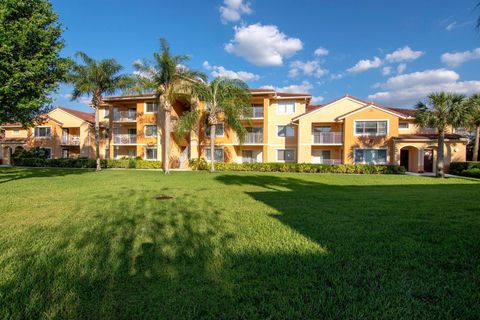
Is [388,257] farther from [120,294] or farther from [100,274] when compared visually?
[100,274]

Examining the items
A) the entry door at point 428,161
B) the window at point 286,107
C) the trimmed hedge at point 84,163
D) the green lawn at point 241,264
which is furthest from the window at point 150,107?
the entry door at point 428,161

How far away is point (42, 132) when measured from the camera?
36.8m

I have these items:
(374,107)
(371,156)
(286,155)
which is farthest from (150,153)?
(374,107)

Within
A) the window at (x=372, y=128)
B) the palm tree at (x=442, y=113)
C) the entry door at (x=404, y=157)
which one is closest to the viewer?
the palm tree at (x=442, y=113)

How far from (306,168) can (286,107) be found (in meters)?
9.12

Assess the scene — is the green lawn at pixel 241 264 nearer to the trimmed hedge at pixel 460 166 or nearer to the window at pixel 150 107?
the trimmed hedge at pixel 460 166

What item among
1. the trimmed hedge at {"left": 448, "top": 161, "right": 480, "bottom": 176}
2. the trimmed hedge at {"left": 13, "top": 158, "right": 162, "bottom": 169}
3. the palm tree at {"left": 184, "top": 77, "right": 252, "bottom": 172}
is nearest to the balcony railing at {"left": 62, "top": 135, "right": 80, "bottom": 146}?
the trimmed hedge at {"left": 13, "top": 158, "right": 162, "bottom": 169}

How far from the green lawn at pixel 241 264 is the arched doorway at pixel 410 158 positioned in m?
22.9

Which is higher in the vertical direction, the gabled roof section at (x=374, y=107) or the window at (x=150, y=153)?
the gabled roof section at (x=374, y=107)

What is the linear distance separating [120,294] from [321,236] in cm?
386

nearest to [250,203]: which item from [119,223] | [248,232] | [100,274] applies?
[248,232]

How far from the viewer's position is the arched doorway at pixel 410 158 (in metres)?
27.0

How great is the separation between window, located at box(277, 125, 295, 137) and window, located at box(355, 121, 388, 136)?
752cm

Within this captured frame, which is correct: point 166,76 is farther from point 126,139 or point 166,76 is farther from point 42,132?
point 42,132
